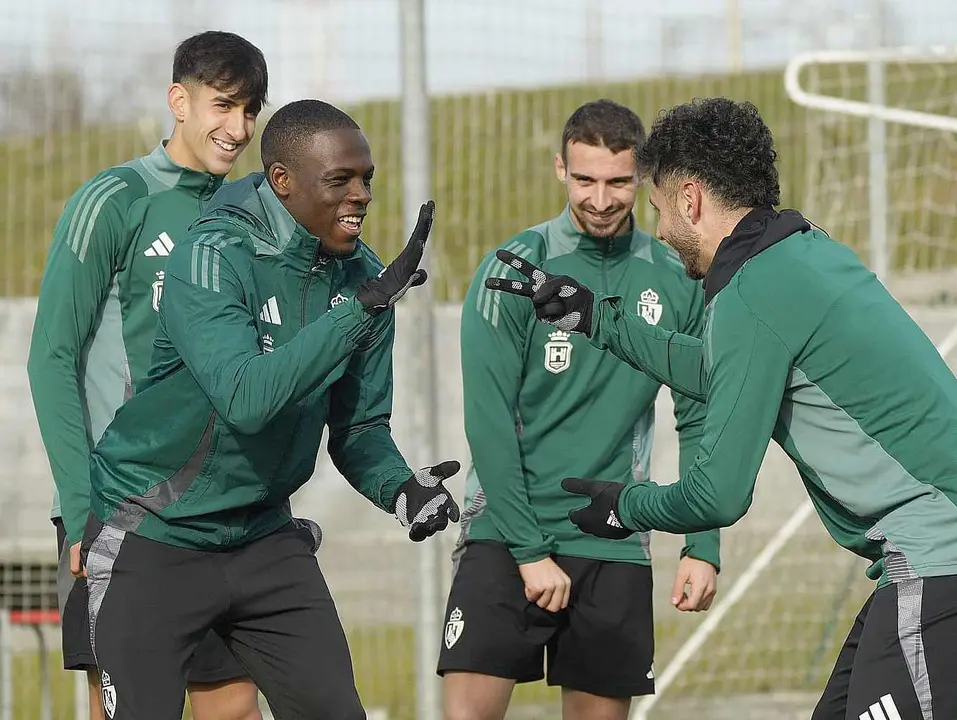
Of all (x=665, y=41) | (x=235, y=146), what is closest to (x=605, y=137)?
(x=235, y=146)

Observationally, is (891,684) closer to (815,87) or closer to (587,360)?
(587,360)

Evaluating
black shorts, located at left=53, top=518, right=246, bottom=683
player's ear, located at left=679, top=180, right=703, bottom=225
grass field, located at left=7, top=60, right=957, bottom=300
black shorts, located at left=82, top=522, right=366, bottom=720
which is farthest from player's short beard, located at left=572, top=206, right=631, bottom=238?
grass field, located at left=7, top=60, right=957, bottom=300

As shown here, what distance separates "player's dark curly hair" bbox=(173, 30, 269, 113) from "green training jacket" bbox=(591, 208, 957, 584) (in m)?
1.71

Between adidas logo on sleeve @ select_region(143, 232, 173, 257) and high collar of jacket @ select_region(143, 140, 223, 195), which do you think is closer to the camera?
adidas logo on sleeve @ select_region(143, 232, 173, 257)

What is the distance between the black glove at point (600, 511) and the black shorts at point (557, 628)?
3.47ft

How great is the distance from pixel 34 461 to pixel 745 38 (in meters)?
4.27

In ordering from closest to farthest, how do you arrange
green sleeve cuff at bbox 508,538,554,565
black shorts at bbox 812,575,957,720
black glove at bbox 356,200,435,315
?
black shorts at bbox 812,575,957,720 → black glove at bbox 356,200,435,315 → green sleeve cuff at bbox 508,538,554,565

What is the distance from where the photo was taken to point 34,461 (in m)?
7.30

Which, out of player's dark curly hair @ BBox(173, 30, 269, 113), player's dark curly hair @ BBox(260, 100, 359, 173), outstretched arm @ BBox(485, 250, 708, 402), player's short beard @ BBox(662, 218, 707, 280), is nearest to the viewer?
player's short beard @ BBox(662, 218, 707, 280)

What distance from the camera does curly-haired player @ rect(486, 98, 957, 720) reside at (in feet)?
11.3

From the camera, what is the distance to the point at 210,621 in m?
3.96

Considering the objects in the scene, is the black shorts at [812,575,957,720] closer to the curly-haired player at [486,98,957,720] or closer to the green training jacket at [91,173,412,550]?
the curly-haired player at [486,98,957,720]

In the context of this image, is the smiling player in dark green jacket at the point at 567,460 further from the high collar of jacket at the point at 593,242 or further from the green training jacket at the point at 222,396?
the green training jacket at the point at 222,396

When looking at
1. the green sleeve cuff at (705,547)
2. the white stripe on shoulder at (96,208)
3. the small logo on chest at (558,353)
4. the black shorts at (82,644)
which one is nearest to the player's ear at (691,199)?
the small logo on chest at (558,353)
